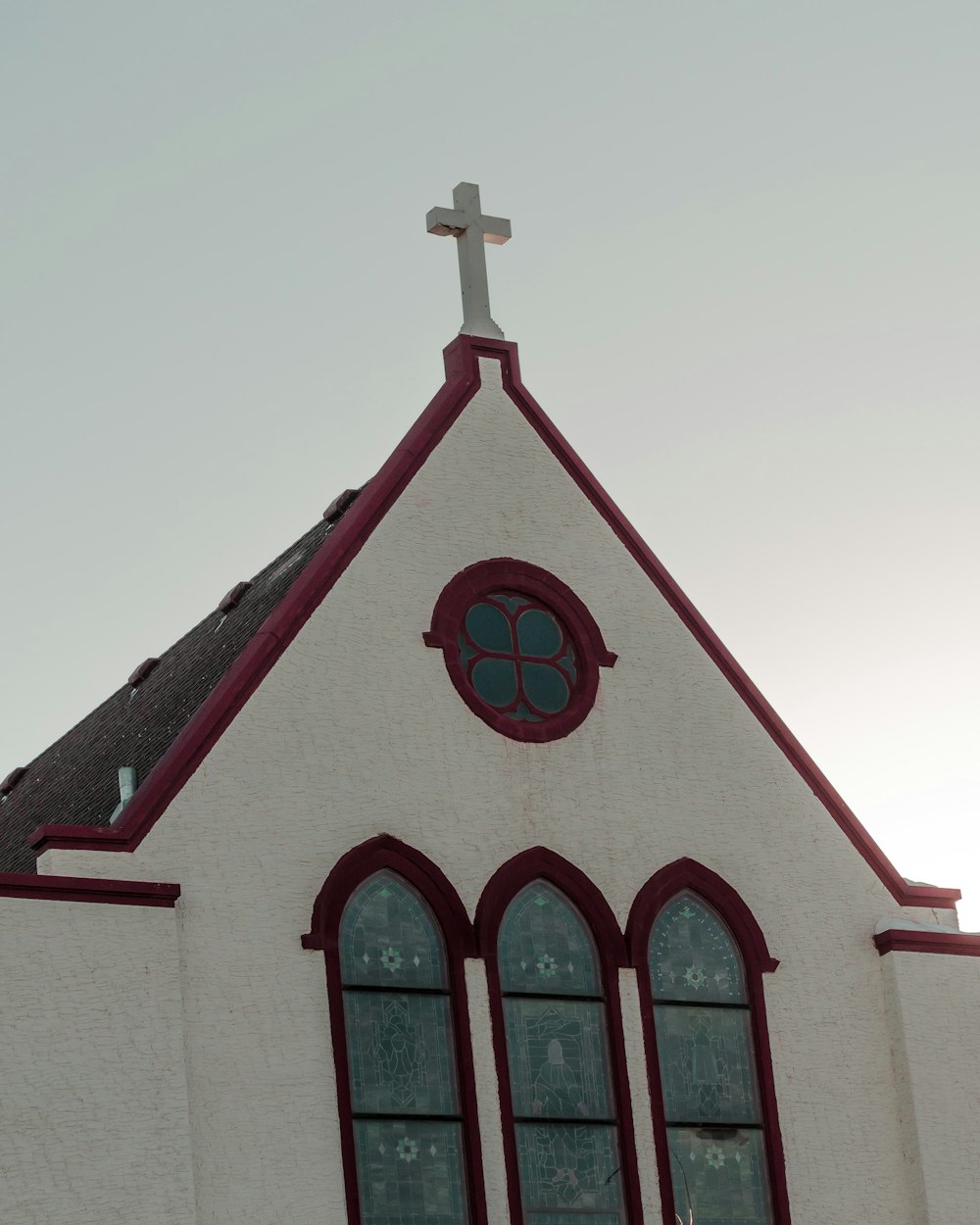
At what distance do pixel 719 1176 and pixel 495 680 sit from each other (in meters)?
5.13

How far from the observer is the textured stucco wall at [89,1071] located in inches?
Result: 812

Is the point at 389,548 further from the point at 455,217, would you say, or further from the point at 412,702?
the point at 455,217

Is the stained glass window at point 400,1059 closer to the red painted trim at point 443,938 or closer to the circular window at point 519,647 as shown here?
the red painted trim at point 443,938

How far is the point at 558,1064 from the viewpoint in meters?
23.3

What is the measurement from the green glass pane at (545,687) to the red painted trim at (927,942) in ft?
12.9

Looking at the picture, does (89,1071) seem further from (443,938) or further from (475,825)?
(475,825)

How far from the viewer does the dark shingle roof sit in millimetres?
26219

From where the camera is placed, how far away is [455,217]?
27391 millimetres

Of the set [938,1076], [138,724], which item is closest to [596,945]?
[938,1076]

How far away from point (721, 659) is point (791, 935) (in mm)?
2932

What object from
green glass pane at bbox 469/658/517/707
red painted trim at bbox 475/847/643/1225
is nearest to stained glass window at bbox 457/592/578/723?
green glass pane at bbox 469/658/517/707

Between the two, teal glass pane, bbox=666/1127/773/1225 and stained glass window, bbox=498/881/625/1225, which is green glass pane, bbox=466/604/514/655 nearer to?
stained glass window, bbox=498/881/625/1225

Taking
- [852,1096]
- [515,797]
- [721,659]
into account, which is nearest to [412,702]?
[515,797]

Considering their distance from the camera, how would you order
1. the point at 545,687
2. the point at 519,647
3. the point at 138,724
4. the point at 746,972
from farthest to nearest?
the point at 138,724
the point at 519,647
the point at 545,687
the point at 746,972
